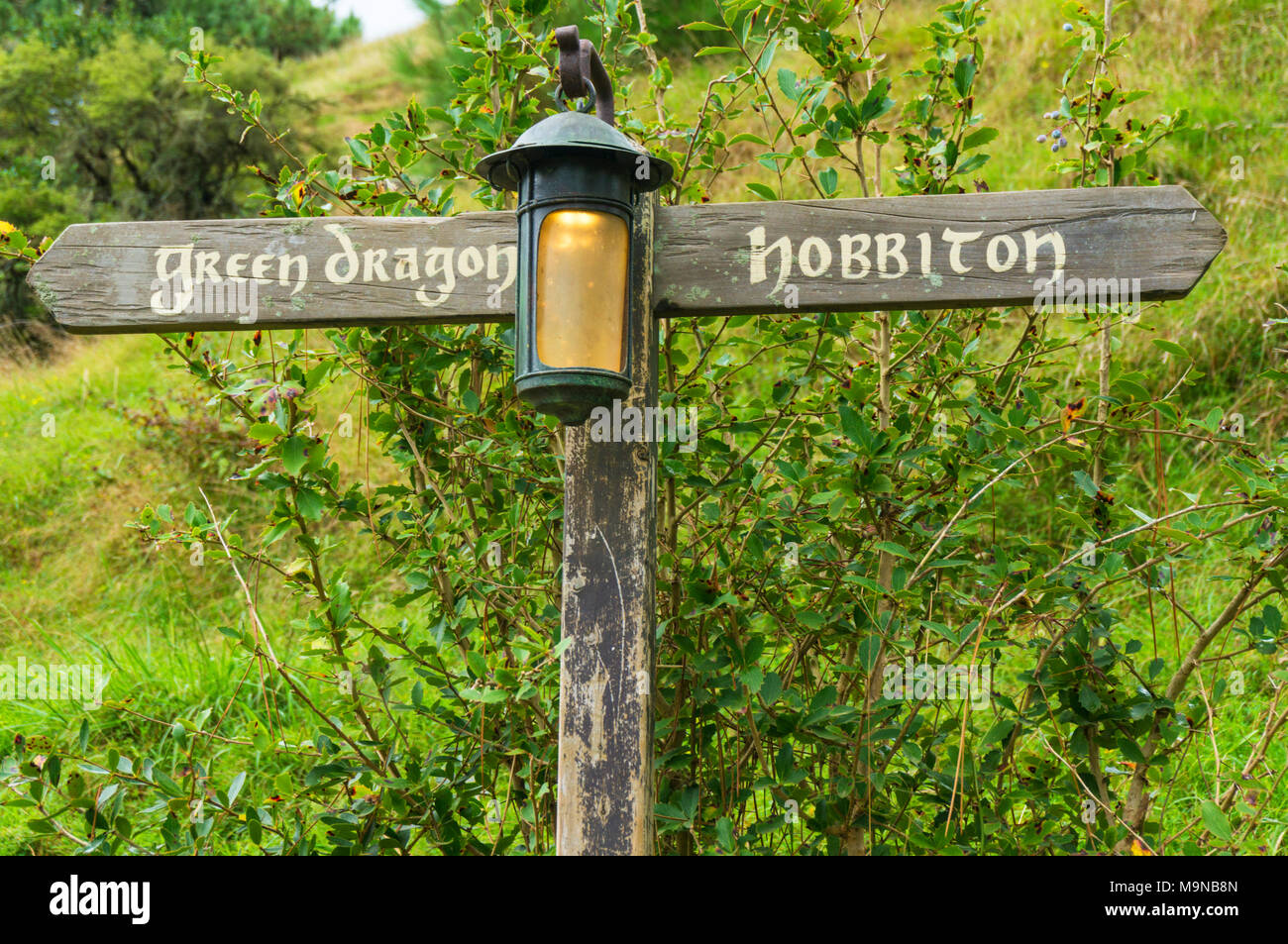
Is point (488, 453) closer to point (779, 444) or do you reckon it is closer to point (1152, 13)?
point (779, 444)

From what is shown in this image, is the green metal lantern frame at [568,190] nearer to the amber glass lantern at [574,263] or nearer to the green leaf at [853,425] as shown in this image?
the amber glass lantern at [574,263]

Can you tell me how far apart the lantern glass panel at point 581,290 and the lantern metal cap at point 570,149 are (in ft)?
0.24

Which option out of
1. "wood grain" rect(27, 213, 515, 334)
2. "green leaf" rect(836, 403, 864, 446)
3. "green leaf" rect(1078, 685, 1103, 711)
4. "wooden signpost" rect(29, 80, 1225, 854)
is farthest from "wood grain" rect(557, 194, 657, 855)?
"green leaf" rect(1078, 685, 1103, 711)

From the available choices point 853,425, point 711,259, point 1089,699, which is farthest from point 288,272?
point 1089,699

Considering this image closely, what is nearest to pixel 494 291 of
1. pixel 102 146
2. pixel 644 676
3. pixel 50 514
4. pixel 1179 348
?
pixel 644 676

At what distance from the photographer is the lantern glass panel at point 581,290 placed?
1.25m

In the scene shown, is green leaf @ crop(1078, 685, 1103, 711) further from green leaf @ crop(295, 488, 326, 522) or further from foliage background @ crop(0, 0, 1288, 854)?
green leaf @ crop(295, 488, 326, 522)

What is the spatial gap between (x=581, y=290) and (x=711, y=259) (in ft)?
0.81

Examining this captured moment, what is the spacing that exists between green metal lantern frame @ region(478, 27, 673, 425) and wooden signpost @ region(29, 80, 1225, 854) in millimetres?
93

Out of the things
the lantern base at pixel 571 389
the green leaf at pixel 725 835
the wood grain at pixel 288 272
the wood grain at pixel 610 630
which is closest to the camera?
the lantern base at pixel 571 389

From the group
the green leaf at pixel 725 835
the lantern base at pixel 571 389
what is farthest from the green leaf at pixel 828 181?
the green leaf at pixel 725 835

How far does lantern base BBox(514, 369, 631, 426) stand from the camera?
124 cm

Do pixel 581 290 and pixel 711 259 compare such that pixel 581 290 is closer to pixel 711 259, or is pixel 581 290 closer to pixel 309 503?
pixel 711 259
